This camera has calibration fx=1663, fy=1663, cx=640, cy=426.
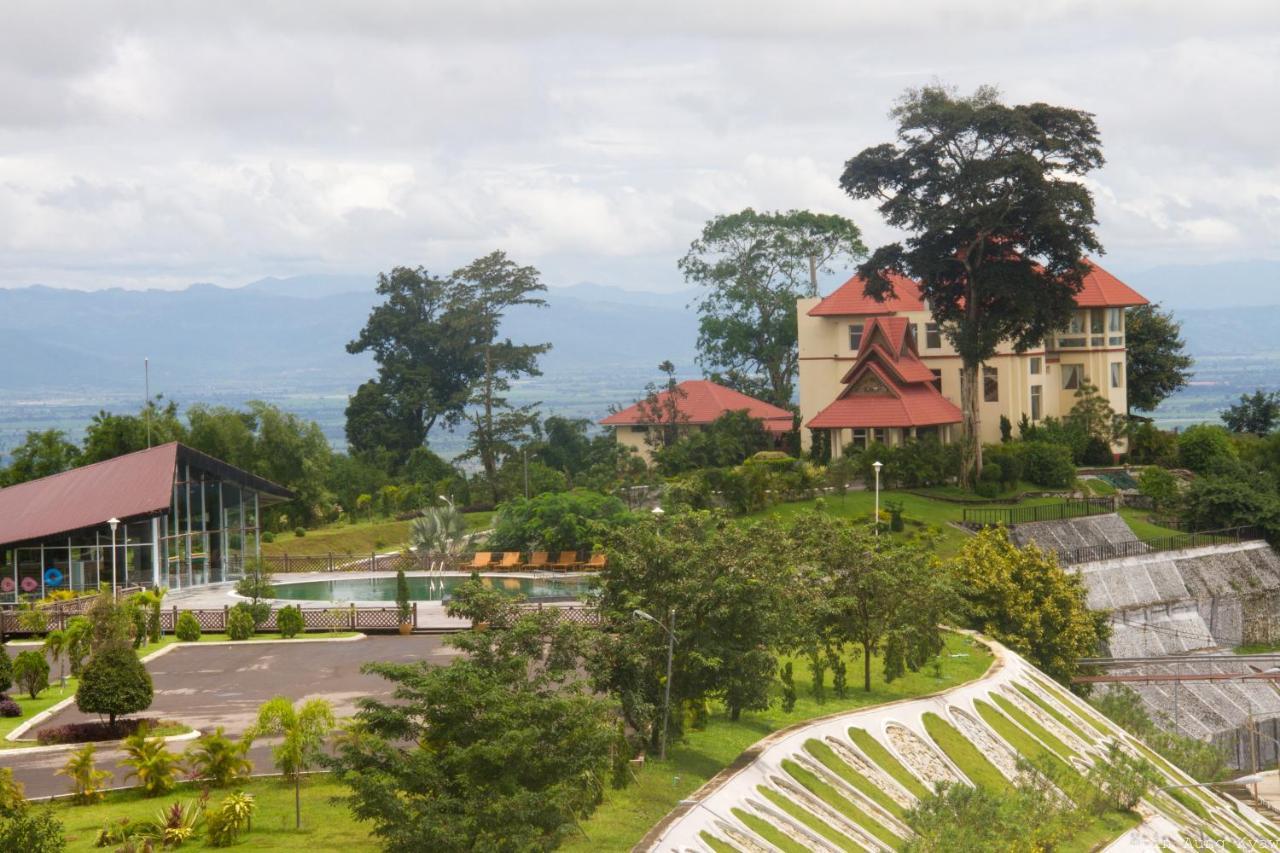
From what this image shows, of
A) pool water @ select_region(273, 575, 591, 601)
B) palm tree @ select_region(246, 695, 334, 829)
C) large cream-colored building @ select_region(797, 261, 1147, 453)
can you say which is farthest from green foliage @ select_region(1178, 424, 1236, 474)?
palm tree @ select_region(246, 695, 334, 829)

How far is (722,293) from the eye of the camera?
82375mm

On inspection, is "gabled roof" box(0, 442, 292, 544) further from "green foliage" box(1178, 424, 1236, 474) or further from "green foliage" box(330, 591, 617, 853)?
"green foliage" box(1178, 424, 1236, 474)

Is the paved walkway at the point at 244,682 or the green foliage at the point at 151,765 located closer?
the green foliage at the point at 151,765

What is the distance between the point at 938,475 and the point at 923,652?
2420cm

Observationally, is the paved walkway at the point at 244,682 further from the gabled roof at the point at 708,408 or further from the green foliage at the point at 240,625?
the gabled roof at the point at 708,408

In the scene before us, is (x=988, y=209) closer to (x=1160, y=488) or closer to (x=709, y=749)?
(x=1160, y=488)

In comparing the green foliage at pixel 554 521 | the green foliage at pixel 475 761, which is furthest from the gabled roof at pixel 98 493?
the green foliage at pixel 475 761

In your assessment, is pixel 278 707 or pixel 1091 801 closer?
pixel 278 707

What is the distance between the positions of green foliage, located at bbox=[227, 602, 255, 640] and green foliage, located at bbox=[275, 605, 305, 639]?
0.71 meters

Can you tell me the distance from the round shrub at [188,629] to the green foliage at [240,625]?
0.77 m

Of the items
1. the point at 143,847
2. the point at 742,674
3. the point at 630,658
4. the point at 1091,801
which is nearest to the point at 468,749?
the point at 143,847

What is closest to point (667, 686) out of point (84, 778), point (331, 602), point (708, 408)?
point (84, 778)

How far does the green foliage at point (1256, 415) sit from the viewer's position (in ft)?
262

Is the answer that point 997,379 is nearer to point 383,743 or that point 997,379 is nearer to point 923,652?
point 923,652
